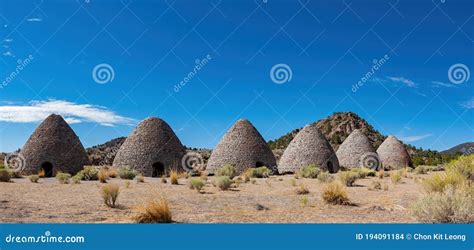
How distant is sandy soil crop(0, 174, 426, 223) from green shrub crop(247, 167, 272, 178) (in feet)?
24.9

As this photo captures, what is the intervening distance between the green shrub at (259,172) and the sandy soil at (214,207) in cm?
760

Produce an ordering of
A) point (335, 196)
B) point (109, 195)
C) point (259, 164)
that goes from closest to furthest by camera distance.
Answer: point (109, 195) < point (335, 196) < point (259, 164)

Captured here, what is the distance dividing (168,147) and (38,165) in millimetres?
6378

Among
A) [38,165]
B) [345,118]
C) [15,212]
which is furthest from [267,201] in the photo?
[345,118]

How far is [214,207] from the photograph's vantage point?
12.2 m

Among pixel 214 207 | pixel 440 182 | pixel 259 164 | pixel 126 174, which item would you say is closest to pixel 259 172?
pixel 259 164

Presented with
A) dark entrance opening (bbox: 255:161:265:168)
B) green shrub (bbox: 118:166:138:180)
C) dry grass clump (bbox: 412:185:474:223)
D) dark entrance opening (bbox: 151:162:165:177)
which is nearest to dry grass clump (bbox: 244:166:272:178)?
dark entrance opening (bbox: 255:161:265:168)

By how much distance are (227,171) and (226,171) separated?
5 cm

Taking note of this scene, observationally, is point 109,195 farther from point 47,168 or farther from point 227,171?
point 47,168

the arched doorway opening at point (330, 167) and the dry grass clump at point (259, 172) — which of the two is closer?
the dry grass clump at point (259, 172)

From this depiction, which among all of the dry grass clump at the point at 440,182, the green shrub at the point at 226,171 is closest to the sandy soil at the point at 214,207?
the dry grass clump at the point at 440,182

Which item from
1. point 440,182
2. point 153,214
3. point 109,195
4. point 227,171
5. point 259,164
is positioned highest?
point 259,164

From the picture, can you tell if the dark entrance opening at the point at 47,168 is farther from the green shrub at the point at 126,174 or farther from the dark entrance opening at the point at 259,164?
the dark entrance opening at the point at 259,164

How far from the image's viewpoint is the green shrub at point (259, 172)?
24.2 m
